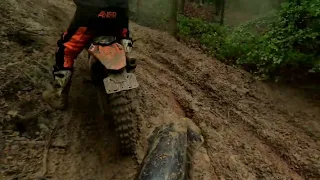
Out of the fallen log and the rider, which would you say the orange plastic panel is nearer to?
the rider

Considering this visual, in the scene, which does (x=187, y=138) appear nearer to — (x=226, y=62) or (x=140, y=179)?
(x=140, y=179)

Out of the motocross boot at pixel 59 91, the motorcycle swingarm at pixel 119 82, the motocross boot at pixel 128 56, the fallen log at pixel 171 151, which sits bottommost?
the fallen log at pixel 171 151

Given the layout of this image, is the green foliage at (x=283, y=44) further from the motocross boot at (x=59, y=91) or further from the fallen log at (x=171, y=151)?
the motocross boot at (x=59, y=91)

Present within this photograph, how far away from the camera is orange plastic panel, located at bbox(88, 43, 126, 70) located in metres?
3.10

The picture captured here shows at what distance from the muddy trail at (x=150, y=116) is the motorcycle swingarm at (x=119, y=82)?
2.42 feet

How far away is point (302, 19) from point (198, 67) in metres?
1.77

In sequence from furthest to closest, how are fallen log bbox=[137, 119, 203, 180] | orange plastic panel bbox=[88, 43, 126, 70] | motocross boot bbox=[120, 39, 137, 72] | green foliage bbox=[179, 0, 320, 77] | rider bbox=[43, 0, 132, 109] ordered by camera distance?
green foliage bbox=[179, 0, 320, 77], rider bbox=[43, 0, 132, 109], motocross boot bbox=[120, 39, 137, 72], orange plastic panel bbox=[88, 43, 126, 70], fallen log bbox=[137, 119, 203, 180]

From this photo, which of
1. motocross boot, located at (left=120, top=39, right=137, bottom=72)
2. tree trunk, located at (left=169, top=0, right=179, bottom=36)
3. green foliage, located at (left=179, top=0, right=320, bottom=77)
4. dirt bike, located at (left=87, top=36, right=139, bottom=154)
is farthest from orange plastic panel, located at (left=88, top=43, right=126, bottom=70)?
tree trunk, located at (left=169, top=0, right=179, bottom=36)

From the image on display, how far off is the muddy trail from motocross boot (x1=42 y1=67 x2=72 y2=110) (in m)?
0.09

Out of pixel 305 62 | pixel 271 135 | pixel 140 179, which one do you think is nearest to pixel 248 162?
→ pixel 271 135

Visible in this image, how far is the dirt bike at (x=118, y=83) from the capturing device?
119 inches

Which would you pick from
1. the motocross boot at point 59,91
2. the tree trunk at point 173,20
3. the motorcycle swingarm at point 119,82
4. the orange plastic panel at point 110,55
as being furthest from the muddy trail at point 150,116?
the tree trunk at point 173,20

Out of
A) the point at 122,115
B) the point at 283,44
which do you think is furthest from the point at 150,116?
the point at 283,44

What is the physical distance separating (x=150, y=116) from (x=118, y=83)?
3.86ft
